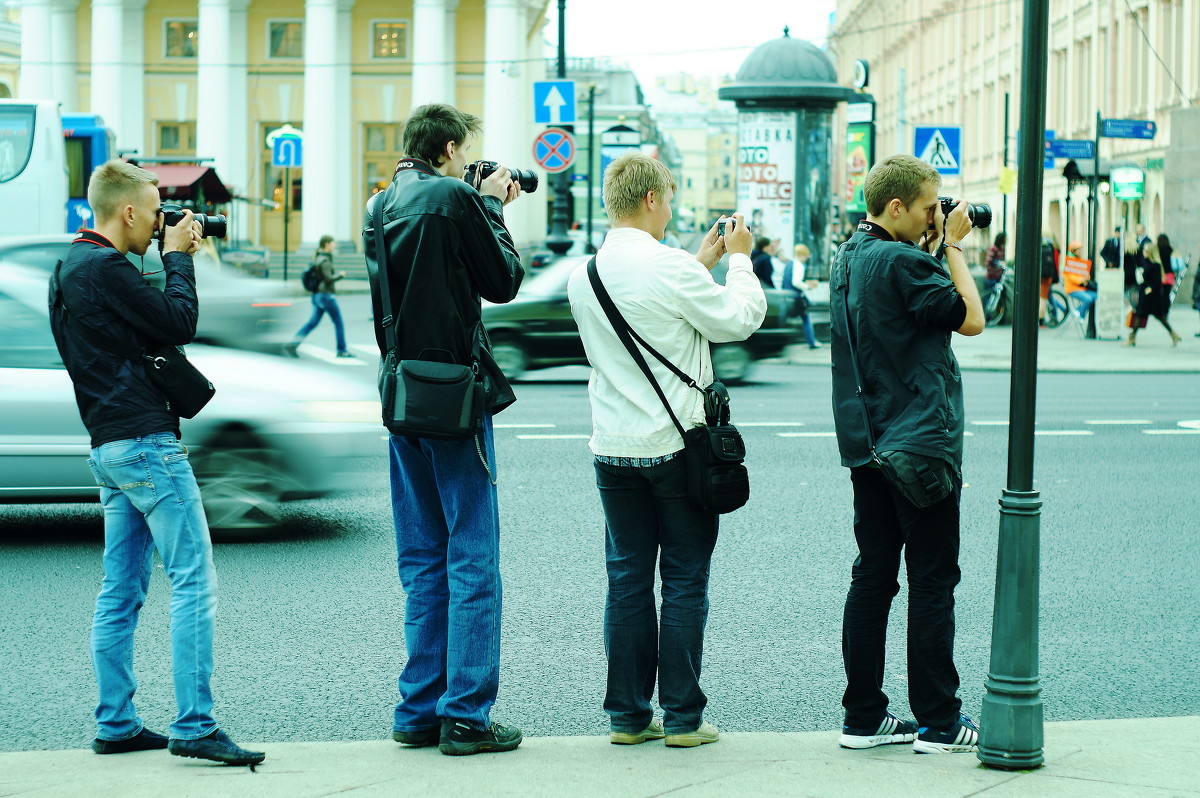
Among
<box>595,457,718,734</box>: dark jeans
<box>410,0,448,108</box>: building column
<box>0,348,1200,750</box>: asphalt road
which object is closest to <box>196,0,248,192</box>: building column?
<box>410,0,448,108</box>: building column

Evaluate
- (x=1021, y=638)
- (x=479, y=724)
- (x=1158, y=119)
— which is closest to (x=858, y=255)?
(x=1021, y=638)

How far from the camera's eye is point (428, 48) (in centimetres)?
5109

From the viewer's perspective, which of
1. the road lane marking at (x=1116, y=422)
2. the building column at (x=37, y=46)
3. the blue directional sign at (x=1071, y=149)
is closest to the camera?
the road lane marking at (x=1116, y=422)

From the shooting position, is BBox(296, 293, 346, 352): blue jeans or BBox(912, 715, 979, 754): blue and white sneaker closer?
BBox(912, 715, 979, 754): blue and white sneaker

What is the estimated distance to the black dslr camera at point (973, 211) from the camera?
15.6ft

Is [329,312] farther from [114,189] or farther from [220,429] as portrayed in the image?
[114,189]

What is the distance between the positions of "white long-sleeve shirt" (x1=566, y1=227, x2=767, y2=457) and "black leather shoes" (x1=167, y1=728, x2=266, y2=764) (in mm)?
1306

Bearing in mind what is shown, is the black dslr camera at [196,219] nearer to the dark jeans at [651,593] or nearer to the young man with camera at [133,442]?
the young man with camera at [133,442]

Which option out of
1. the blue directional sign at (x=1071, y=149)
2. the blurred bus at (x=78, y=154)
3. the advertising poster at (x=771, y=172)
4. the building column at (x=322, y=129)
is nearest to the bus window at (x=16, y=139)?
the blurred bus at (x=78, y=154)

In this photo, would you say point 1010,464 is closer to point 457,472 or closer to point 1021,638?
point 1021,638

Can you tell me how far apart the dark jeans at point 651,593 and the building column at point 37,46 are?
172ft

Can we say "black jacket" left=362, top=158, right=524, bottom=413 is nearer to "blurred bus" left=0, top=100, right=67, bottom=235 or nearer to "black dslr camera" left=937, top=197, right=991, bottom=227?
"black dslr camera" left=937, top=197, right=991, bottom=227

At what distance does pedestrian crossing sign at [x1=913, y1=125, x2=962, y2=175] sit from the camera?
20.2m

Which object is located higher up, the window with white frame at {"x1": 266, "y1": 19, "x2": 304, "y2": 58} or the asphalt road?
the window with white frame at {"x1": 266, "y1": 19, "x2": 304, "y2": 58}
